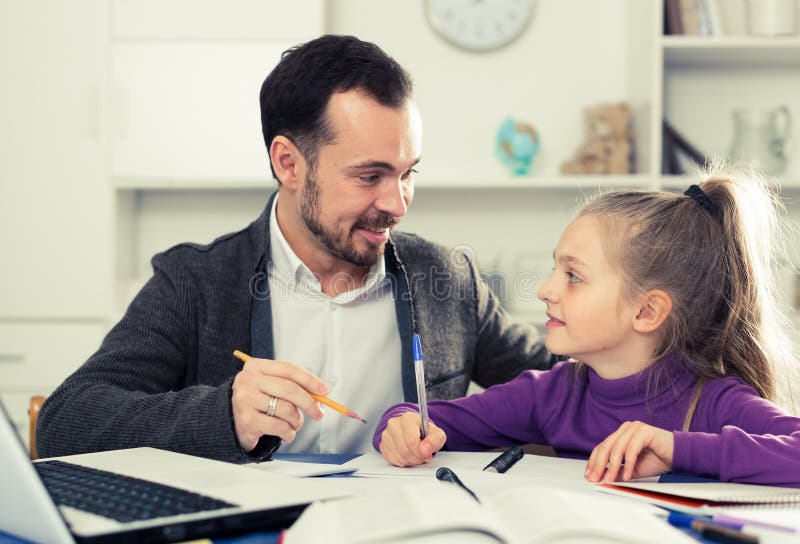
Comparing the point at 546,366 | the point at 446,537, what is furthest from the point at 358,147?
the point at 446,537

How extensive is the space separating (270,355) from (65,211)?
1771mm

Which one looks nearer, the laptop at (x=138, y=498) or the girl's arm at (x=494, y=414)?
the laptop at (x=138, y=498)

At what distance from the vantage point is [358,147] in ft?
5.53

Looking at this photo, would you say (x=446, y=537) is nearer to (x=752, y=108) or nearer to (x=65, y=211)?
(x=65, y=211)

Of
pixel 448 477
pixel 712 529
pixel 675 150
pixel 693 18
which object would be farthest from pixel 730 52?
pixel 712 529

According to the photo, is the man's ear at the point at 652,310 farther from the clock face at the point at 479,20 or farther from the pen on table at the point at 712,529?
the clock face at the point at 479,20

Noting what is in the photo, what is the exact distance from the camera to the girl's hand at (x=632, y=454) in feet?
3.46

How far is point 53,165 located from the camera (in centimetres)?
308

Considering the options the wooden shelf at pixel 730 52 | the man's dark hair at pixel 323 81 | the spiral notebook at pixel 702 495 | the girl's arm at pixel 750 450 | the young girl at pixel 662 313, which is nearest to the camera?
the spiral notebook at pixel 702 495

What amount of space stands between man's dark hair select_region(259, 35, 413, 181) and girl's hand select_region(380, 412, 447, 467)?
27.2 inches

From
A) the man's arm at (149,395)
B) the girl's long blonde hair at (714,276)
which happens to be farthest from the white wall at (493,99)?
the girl's long blonde hair at (714,276)

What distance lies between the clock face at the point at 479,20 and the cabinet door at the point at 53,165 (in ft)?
3.86

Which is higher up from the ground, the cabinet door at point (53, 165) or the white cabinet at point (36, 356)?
the cabinet door at point (53, 165)

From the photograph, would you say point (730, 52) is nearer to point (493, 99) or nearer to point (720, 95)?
point (720, 95)
